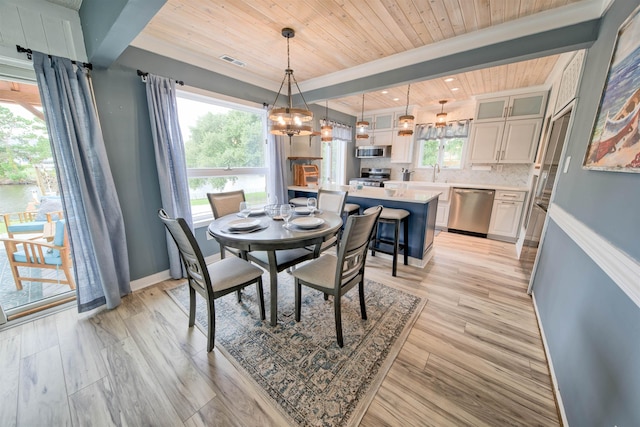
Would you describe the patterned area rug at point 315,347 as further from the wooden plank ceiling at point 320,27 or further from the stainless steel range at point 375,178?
the stainless steel range at point 375,178

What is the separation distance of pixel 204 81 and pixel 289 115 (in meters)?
1.53

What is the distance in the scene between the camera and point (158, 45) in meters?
2.27

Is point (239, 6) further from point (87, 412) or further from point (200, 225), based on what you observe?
point (87, 412)

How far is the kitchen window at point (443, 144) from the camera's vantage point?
4598mm

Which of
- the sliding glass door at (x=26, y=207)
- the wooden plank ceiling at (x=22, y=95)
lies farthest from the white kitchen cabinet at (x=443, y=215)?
the wooden plank ceiling at (x=22, y=95)

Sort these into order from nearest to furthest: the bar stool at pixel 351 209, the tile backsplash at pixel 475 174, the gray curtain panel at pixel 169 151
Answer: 1. the gray curtain panel at pixel 169 151
2. the bar stool at pixel 351 209
3. the tile backsplash at pixel 475 174

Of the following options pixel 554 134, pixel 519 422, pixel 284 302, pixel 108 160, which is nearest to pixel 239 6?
pixel 108 160

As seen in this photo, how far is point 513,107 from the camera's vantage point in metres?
3.82

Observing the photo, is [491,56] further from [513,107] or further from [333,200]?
[513,107]

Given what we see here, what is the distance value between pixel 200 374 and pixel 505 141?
5.35 meters

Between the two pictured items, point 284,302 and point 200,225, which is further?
point 200,225

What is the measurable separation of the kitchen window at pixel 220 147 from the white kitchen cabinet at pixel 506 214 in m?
4.12

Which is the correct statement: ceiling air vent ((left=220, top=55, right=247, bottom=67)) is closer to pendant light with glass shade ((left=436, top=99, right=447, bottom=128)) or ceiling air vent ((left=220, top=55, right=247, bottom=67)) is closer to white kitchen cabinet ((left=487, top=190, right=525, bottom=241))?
pendant light with glass shade ((left=436, top=99, right=447, bottom=128))


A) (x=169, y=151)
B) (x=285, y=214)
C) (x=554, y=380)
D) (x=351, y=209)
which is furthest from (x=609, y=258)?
(x=169, y=151)
